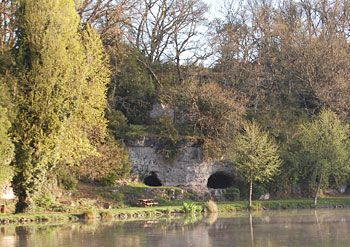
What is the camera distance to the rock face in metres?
45.0

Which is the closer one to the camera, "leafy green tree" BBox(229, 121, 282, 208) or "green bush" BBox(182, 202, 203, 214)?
"green bush" BBox(182, 202, 203, 214)

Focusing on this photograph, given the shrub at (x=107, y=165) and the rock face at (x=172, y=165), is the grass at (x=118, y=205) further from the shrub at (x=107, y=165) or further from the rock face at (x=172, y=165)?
the rock face at (x=172, y=165)

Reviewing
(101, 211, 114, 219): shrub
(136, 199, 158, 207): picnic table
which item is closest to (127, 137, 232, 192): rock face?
(136, 199, 158, 207): picnic table

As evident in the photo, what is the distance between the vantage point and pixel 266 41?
189 feet

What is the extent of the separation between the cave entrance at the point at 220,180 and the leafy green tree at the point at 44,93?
1782cm

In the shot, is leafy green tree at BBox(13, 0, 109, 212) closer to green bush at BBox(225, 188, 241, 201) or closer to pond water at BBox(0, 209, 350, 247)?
pond water at BBox(0, 209, 350, 247)

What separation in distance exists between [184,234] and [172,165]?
23.5 metres

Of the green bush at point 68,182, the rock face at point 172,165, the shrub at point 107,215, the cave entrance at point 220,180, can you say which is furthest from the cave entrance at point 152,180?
the shrub at point 107,215

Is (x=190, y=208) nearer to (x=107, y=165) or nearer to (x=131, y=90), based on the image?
(x=107, y=165)

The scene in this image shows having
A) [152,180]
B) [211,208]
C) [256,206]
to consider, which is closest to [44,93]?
[211,208]

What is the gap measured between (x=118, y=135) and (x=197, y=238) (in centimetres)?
2568

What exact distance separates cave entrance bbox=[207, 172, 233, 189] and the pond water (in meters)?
20.3

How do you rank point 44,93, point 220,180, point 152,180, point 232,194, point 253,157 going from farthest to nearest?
point 220,180 → point 152,180 → point 232,194 → point 253,157 → point 44,93

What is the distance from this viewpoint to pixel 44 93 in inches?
1356
